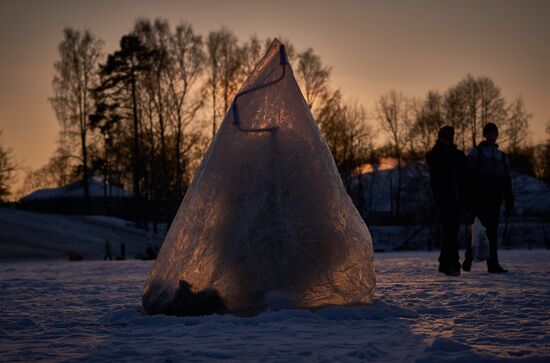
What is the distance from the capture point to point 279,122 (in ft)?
17.2

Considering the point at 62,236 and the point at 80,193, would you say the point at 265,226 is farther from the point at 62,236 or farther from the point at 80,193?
the point at 80,193

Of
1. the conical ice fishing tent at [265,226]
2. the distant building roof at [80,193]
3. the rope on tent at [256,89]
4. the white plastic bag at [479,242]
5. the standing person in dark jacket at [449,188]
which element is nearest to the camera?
the conical ice fishing tent at [265,226]

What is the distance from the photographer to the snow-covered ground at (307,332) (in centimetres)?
333

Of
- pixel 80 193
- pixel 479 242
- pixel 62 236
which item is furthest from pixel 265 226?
pixel 80 193

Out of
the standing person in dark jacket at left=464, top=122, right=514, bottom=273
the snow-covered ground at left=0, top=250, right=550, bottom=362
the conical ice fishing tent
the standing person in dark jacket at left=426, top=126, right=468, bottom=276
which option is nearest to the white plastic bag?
the standing person in dark jacket at left=464, top=122, right=514, bottom=273

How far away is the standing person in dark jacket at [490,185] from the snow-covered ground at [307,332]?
9.13ft

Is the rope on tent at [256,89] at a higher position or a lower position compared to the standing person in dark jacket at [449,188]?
higher

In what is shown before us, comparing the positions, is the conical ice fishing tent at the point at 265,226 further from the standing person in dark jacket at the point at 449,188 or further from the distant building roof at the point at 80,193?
the distant building roof at the point at 80,193

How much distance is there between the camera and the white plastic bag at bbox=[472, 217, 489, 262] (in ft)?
32.5

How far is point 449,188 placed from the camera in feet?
28.3

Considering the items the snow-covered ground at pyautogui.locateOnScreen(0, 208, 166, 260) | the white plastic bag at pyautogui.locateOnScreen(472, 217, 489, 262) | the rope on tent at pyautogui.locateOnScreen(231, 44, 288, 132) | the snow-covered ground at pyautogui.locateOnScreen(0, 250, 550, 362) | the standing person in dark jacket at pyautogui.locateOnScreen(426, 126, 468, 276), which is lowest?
the snow-covered ground at pyautogui.locateOnScreen(0, 208, 166, 260)

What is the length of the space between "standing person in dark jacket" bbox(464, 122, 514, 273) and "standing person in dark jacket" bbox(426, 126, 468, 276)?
1.62 feet

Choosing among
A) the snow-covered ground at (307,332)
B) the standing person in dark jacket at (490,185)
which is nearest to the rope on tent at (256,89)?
the snow-covered ground at (307,332)

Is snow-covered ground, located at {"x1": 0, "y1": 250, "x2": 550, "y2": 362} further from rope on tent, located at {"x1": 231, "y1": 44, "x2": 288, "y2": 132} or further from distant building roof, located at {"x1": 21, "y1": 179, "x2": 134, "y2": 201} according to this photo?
distant building roof, located at {"x1": 21, "y1": 179, "x2": 134, "y2": 201}
